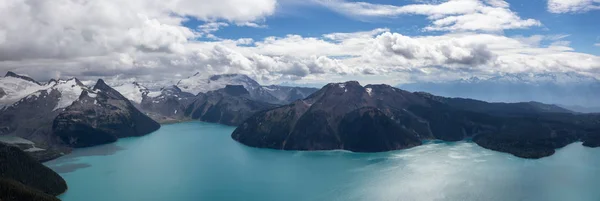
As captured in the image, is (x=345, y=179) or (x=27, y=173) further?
(x=345, y=179)

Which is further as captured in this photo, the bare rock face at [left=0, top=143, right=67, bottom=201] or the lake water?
the lake water

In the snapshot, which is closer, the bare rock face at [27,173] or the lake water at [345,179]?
the bare rock face at [27,173]

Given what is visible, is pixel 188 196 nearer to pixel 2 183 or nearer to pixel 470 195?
pixel 2 183

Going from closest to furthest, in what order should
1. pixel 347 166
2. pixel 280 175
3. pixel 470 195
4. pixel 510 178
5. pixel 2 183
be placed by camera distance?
pixel 2 183, pixel 470 195, pixel 510 178, pixel 280 175, pixel 347 166

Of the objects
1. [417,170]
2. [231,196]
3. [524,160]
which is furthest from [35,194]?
[524,160]

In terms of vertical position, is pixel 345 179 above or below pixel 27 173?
below

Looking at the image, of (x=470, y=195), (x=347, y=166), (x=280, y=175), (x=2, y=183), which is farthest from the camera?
(x=347, y=166)

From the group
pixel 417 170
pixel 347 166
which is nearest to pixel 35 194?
pixel 347 166

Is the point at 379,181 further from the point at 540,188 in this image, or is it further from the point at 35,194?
the point at 35,194

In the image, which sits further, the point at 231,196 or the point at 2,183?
the point at 231,196
